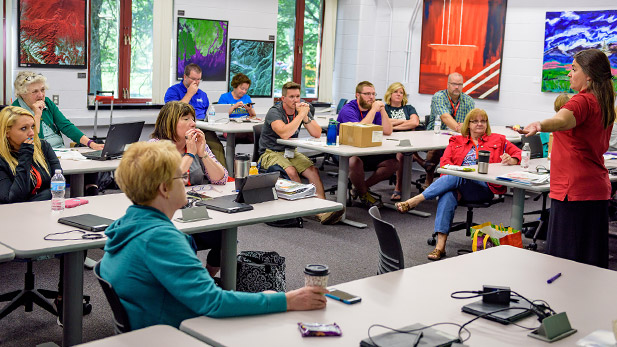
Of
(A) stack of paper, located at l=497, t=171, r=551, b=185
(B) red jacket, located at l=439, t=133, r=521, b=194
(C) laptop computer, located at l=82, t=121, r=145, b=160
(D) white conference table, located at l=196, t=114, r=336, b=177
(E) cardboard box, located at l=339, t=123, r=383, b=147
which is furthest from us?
(D) white conference table, located at l=196, t=114, r=336, b=177

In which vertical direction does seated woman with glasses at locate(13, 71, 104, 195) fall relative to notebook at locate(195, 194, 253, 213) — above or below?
above

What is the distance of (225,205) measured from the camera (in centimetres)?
370

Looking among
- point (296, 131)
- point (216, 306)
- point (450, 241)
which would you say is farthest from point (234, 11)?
point (216, 306)

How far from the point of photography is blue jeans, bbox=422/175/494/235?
5.40 metres

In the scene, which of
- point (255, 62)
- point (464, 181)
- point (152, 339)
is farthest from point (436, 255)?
point (255, 62)

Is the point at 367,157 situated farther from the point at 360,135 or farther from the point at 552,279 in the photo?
the point at 552,279

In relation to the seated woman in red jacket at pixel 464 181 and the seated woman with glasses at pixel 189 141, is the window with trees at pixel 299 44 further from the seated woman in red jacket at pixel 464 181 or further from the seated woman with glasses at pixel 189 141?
the seated woman with glasses at pixel 189 141

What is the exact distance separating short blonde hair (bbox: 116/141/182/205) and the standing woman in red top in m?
1.91

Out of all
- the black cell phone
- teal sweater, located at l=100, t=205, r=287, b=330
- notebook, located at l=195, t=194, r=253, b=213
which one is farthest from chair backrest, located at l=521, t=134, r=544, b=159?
teal sweater, located at l=100, t=205, r=287, b=330

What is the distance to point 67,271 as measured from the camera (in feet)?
10.2

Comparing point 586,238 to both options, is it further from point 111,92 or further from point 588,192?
point 111,92

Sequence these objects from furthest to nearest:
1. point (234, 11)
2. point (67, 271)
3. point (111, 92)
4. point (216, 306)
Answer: point (234, 11), point (111, 92), point (67, 271), point (216, 306)

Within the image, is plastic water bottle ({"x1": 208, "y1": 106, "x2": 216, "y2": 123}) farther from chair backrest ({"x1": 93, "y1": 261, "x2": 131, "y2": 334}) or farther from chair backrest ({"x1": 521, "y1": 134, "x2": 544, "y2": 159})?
chair backrest ({"x1": 93, "y1": 261, "x2": 131, "y2": 334})

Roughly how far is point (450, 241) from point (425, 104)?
4.34m
